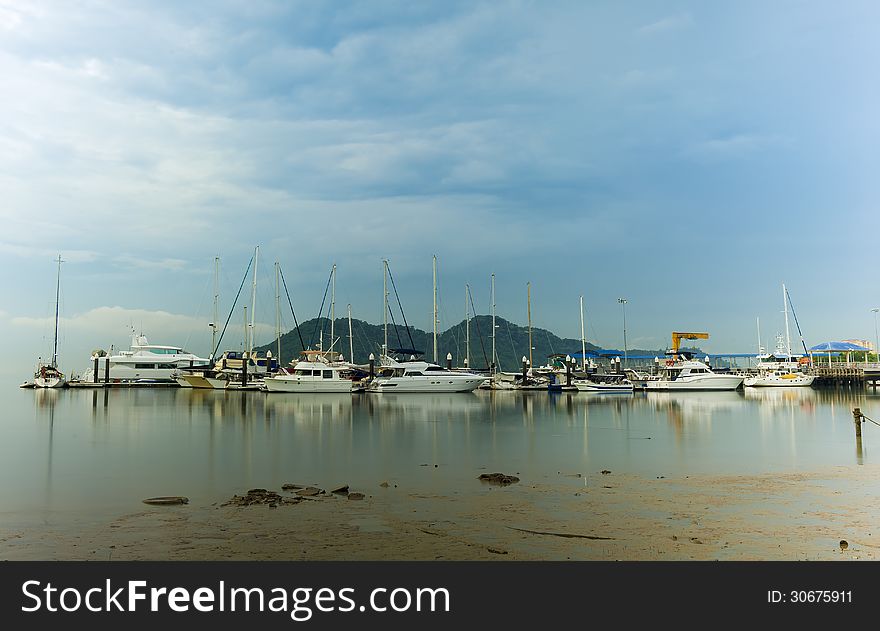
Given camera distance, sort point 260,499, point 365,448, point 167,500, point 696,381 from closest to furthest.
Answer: point 260,499
point 167,500
point 365,448
point 696,381

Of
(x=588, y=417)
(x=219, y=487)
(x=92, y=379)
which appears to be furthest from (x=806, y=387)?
(x=92, y=379)

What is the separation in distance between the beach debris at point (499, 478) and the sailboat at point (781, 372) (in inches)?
3174

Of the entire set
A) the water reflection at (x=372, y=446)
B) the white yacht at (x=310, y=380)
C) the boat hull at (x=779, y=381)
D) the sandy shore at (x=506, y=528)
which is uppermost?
the white yacht at (x=310, y=380)

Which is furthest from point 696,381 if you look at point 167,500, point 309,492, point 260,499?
point 167,500

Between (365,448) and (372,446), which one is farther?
(372,446)

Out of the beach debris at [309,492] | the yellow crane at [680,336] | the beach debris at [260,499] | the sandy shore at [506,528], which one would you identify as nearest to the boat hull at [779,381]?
the yellow crane at [680,336]

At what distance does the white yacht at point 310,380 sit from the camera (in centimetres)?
7425

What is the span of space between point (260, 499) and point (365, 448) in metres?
11.6

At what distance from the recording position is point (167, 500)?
15.9 metres

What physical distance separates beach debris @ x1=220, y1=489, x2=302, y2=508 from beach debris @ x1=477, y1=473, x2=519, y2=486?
217 inches

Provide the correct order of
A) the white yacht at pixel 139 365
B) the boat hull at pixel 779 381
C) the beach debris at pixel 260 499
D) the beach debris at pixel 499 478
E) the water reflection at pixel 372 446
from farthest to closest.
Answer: the white yacht at pixel 139 365 < the boat hull at pixel 779 381 < the water reflection at pixel 372 446 < the beach debris at pixel 499 478 < the beach debris at pixel 260 499

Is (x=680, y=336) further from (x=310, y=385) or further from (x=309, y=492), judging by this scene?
(x=309, y=492)

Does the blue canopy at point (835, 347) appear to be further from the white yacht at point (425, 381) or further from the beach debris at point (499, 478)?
the beach debris at point (499, 478)

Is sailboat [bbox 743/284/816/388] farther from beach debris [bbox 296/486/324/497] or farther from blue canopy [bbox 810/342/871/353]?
beach debris [bbox 296/486/324/497]
